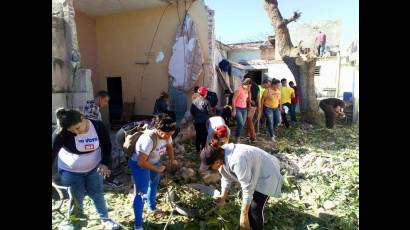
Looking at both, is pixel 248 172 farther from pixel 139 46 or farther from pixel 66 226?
pixel 139 46

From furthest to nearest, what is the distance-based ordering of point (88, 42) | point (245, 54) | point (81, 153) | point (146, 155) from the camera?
1. point (245, 54)
2. point (88, 42)
3. point (146, 155)
4. point (81, 153)

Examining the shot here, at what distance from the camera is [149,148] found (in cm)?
303

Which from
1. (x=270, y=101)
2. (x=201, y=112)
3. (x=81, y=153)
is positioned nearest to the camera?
(x=81, y=153)

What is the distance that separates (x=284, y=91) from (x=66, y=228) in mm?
7674

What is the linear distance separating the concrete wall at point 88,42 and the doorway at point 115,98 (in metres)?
0.45

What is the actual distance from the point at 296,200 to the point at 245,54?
16.4 meters

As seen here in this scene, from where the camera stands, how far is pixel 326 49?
16375 millimetres

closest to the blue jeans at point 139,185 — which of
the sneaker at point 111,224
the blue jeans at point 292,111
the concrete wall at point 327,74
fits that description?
the sneaker at point 111,224

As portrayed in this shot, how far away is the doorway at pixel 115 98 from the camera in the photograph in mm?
9594

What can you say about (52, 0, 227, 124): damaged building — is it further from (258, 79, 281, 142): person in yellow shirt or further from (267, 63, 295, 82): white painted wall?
(267, 63, 295, 82): white painted wall

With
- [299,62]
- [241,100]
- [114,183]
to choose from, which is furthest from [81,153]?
[299,62]

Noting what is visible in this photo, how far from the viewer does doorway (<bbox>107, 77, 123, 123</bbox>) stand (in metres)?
9.59

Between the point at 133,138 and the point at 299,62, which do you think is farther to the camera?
the point at 299,62

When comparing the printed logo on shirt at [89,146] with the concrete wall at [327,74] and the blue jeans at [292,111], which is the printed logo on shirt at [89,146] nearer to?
the blue jeans at [292,111]
